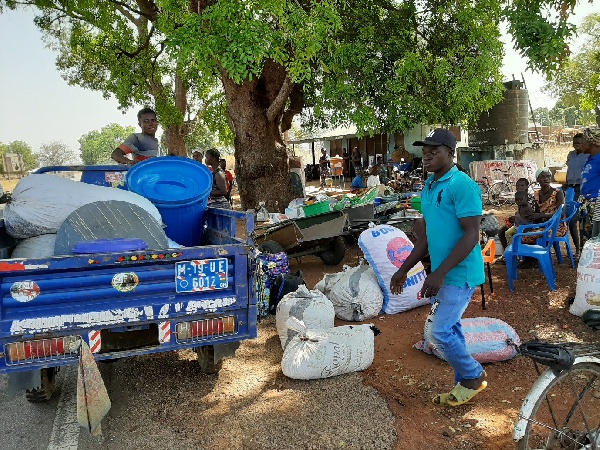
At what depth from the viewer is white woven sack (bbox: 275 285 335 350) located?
466cm

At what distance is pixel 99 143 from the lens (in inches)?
4222

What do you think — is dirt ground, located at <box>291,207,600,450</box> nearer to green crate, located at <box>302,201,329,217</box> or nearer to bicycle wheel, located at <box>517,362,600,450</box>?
bicycle wheel, located at <box>517,362,600,450</box>

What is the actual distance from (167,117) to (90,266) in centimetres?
1506

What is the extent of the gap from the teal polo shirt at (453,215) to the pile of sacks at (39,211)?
219cm

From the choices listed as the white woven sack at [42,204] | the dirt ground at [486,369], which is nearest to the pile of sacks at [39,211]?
the white woven sack at [42,204]

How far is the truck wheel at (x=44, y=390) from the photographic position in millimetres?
3904

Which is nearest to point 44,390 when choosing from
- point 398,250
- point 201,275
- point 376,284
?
point 201,275

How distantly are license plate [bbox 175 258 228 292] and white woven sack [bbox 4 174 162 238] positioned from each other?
30.6 inches

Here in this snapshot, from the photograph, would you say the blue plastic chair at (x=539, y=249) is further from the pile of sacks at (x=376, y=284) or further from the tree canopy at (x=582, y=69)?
the tree canopy at (x=582, y=69)

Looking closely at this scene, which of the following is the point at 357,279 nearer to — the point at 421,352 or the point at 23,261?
the point at 421,352

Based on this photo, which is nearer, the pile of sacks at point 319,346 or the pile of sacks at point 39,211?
the pile of sacks at point 39,211

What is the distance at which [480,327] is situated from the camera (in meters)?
4.45

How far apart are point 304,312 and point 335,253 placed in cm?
376

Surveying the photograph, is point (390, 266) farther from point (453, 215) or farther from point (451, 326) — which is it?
point (453, 215)
